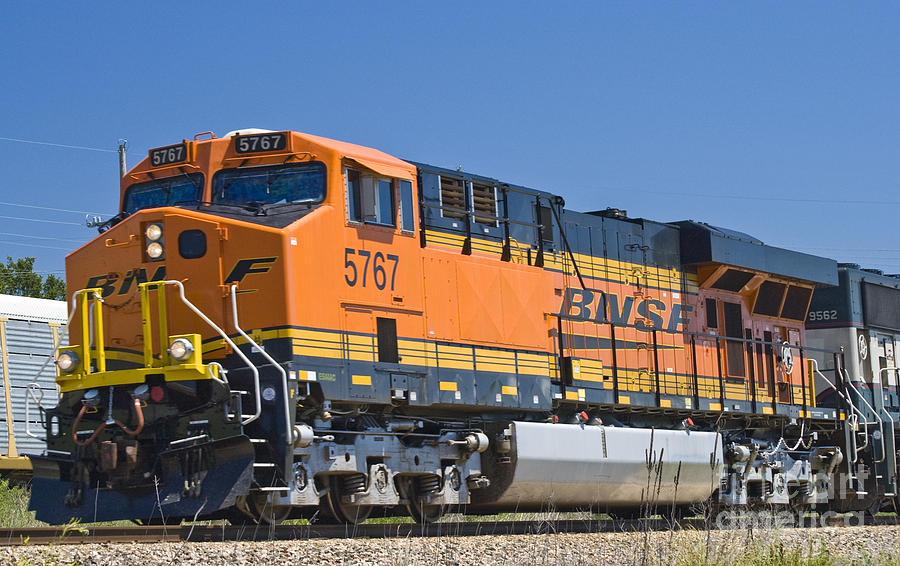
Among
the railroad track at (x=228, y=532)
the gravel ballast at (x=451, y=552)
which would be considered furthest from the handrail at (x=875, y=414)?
the railroad track at (x=228, y=532)

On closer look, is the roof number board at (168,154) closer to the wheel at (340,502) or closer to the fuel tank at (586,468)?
the wheel at (340,502)

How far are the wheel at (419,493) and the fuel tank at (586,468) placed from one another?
2.54ft

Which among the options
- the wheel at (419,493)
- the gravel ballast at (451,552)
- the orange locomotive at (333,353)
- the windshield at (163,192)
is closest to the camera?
the gravel ballast at (451,552)

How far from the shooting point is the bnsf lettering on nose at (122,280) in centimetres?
1016

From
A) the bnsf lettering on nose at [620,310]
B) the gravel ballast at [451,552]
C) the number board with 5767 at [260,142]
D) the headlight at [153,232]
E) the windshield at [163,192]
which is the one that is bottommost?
the gravel ballast at [451,552]

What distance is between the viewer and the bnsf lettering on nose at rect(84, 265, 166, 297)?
10.2 meters

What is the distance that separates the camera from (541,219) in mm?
13172

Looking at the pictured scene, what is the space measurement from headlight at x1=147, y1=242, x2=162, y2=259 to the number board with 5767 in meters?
1.10

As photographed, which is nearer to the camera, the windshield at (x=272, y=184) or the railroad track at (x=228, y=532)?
the railroad track at (x=228, y=532)

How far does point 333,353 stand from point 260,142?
6.51ft

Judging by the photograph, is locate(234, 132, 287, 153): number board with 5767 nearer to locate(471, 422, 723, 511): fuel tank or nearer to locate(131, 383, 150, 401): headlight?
locate(131, 383, 150, 401): headlight

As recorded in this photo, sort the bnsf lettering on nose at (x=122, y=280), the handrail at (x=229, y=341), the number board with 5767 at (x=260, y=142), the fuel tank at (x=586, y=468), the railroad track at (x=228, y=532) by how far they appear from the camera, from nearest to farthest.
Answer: the railroad track at (x=228, y=532) < the handrail at (x=229, y=341) < the bnsf lettering on nose at (x=122, y=280) < the number board with 5767 at (x=260, y=142) < the fuel tank at (x=586, y=468)

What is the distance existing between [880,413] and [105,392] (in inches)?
489

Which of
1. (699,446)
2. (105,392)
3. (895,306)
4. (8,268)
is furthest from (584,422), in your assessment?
(8,268)
